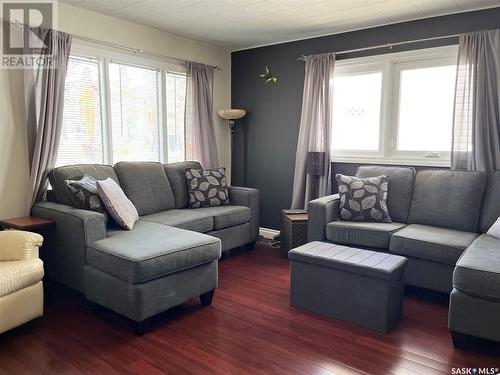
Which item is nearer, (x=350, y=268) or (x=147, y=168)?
(x=350, y=268)

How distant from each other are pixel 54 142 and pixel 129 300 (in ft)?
5.50

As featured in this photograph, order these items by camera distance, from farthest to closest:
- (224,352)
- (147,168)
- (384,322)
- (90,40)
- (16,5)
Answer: (147,168), (90,40), (16,5), (384,322), (224,352)

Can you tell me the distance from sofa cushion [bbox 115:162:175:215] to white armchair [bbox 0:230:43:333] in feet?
3.67

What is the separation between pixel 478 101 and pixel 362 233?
5.04 feet

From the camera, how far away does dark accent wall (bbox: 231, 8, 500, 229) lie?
13.8 feet

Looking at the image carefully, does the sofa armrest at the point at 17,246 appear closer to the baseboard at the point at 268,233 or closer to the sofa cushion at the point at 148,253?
the sofa cushion at the point at 148,253

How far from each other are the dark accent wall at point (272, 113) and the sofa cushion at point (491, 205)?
1.29 meters

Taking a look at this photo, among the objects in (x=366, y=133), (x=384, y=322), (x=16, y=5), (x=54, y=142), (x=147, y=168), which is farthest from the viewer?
(x=366, y=133)

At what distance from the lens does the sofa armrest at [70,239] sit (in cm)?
260

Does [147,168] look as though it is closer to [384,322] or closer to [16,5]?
[16,5]

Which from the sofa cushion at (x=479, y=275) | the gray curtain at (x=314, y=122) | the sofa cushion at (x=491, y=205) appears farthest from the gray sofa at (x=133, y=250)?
the sofa cushion at (x=491, y=205)

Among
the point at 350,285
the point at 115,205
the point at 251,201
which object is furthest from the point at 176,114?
the point at 350,285

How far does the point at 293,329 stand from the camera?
2.46m

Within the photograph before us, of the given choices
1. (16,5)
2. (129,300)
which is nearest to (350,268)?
(129,300)
